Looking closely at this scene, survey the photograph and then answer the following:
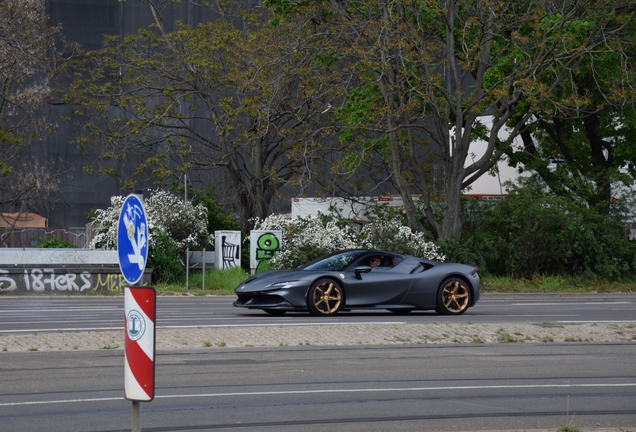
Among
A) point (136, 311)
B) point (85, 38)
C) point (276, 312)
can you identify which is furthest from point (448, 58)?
point (85, 38)

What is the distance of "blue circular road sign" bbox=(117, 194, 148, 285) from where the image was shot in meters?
5.79

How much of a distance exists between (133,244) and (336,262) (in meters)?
11.1

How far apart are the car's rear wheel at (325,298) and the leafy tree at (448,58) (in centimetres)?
1245

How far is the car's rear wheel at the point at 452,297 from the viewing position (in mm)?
16984

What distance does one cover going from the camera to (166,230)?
28906 mm

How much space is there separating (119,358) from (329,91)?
1904 centimetres

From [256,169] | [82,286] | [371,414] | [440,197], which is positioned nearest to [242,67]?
[256,169]

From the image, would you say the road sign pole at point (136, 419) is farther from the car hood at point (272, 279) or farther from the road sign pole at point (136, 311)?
the car hood at point (272, 279)

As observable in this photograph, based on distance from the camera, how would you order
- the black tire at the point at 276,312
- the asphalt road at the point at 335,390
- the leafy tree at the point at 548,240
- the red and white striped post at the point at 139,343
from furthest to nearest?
1. the leafy tree at the point at 548,240
2. the black tire at the point at 276,312
3. the asphalt road at the point at 335,390
4. the red and white striped post at the point at 139,343

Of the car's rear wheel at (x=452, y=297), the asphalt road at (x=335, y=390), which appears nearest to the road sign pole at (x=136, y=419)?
the asphalt road at (x=335, y=390)

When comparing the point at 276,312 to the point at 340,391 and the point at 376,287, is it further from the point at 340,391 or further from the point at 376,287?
the point at 340,391

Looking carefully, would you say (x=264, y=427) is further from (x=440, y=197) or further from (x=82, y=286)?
(x=440, y=197)

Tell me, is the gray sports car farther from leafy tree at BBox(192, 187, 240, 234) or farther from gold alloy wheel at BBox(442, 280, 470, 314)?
leafy tree at BBox(192, 187, 240, 234)

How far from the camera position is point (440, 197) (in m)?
32.0
